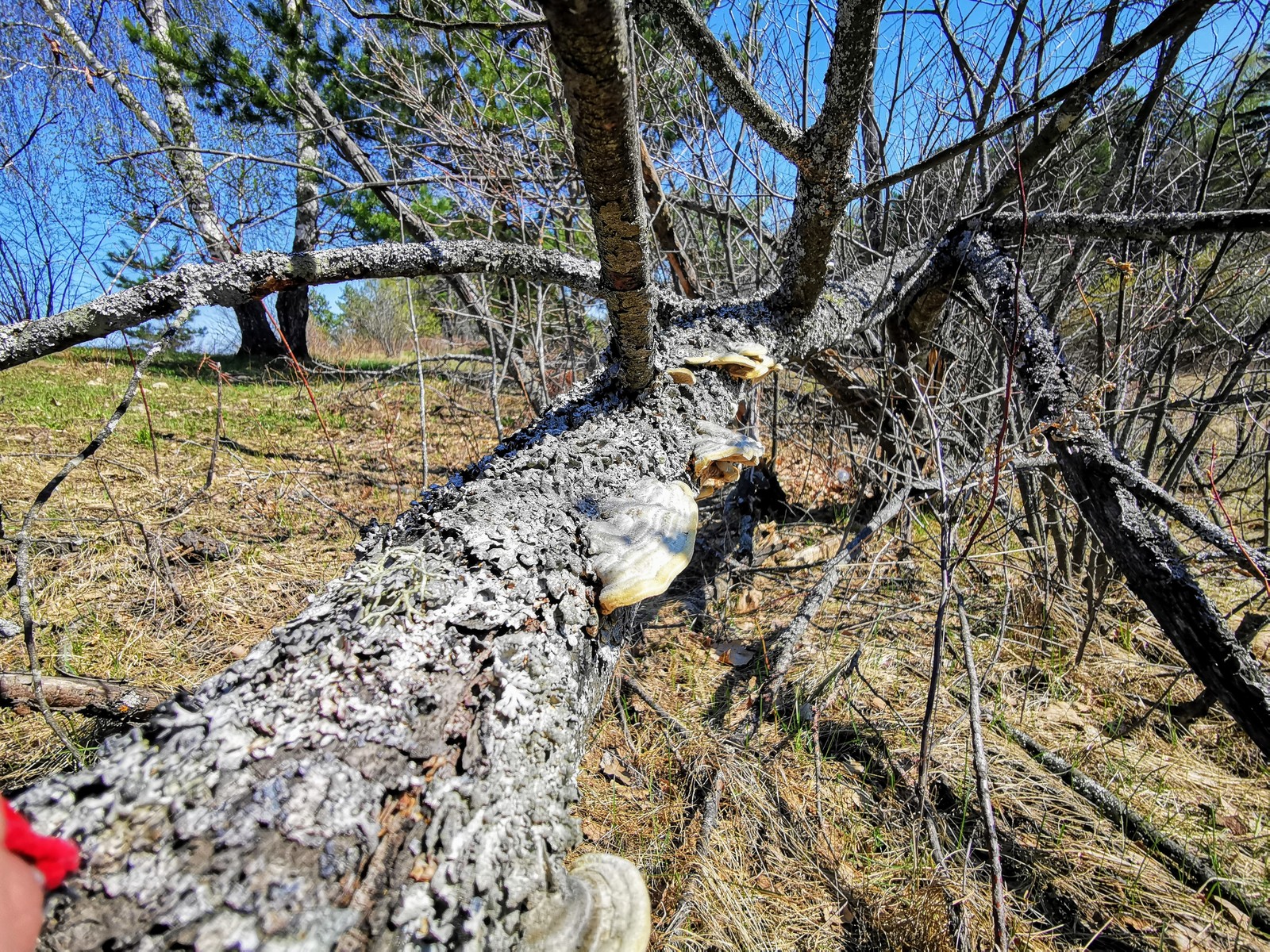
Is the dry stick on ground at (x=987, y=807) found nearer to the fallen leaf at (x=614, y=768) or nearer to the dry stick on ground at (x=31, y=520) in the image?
the fallen leaf at (x=614, y=768)

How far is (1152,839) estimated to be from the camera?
1.71m

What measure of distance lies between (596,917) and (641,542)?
691 mm

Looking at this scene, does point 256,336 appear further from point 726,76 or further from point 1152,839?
point 1152,839

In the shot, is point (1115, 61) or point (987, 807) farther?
point (987, 807)

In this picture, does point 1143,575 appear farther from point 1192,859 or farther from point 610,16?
point 610,16

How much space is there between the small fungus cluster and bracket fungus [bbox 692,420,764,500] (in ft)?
0.64

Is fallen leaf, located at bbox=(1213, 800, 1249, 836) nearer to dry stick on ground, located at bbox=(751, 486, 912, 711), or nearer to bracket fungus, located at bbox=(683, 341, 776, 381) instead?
dry stick on ground, located at bbox=(751, 486, 912, 711)

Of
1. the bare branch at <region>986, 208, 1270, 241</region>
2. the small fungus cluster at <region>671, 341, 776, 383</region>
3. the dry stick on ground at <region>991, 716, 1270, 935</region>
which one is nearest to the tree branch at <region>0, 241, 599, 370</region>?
the small fungus cluster at <region>671, 341, 776, 383</region>

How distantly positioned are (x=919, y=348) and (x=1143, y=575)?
1947mm

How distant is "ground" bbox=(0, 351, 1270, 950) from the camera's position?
1571mm

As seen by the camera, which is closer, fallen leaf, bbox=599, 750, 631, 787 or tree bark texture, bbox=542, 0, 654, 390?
tree bark texture, bbox=542, 0, 654, 390

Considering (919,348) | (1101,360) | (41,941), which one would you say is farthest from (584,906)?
(919,348)

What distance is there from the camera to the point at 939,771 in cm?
195

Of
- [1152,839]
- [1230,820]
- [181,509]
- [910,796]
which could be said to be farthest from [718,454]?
[181,509]
